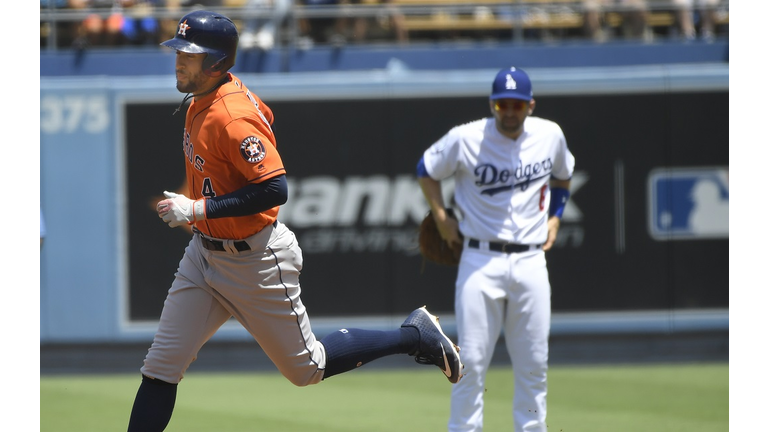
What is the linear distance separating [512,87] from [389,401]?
2998 mm

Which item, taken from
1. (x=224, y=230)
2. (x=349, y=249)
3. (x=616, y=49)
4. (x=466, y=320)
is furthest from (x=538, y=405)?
(x=616, y=49)

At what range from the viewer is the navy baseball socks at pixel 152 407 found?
4074mm

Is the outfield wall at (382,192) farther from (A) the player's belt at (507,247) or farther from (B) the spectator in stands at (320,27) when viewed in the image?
(A) the player's belt at (507,247)

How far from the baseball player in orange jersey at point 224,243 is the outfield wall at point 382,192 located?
4.81m

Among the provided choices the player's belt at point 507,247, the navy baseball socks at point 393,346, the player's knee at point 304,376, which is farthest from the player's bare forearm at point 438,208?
the player's knee at point 304,376

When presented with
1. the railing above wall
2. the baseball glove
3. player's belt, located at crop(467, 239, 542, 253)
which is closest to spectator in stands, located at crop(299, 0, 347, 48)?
the railing above wall

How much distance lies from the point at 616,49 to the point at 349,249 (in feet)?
11.7

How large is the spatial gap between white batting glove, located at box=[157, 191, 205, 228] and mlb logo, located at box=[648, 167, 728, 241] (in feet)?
20.8

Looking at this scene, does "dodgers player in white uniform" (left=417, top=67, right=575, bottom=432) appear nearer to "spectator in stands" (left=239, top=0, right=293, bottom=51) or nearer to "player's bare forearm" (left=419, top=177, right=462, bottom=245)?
"player's bare forearm" (left=419, top=177, right=462, bottom=245)

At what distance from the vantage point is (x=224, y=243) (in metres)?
4.11

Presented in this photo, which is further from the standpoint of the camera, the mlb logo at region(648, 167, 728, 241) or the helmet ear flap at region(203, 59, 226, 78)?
the mlb logo at region(648, 167, 728, 241)

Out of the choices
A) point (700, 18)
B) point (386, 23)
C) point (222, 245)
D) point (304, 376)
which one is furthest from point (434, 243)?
point (700, 18)

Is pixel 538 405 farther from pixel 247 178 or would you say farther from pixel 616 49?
pixel 616 49

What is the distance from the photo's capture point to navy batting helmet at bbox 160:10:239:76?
4.05m
